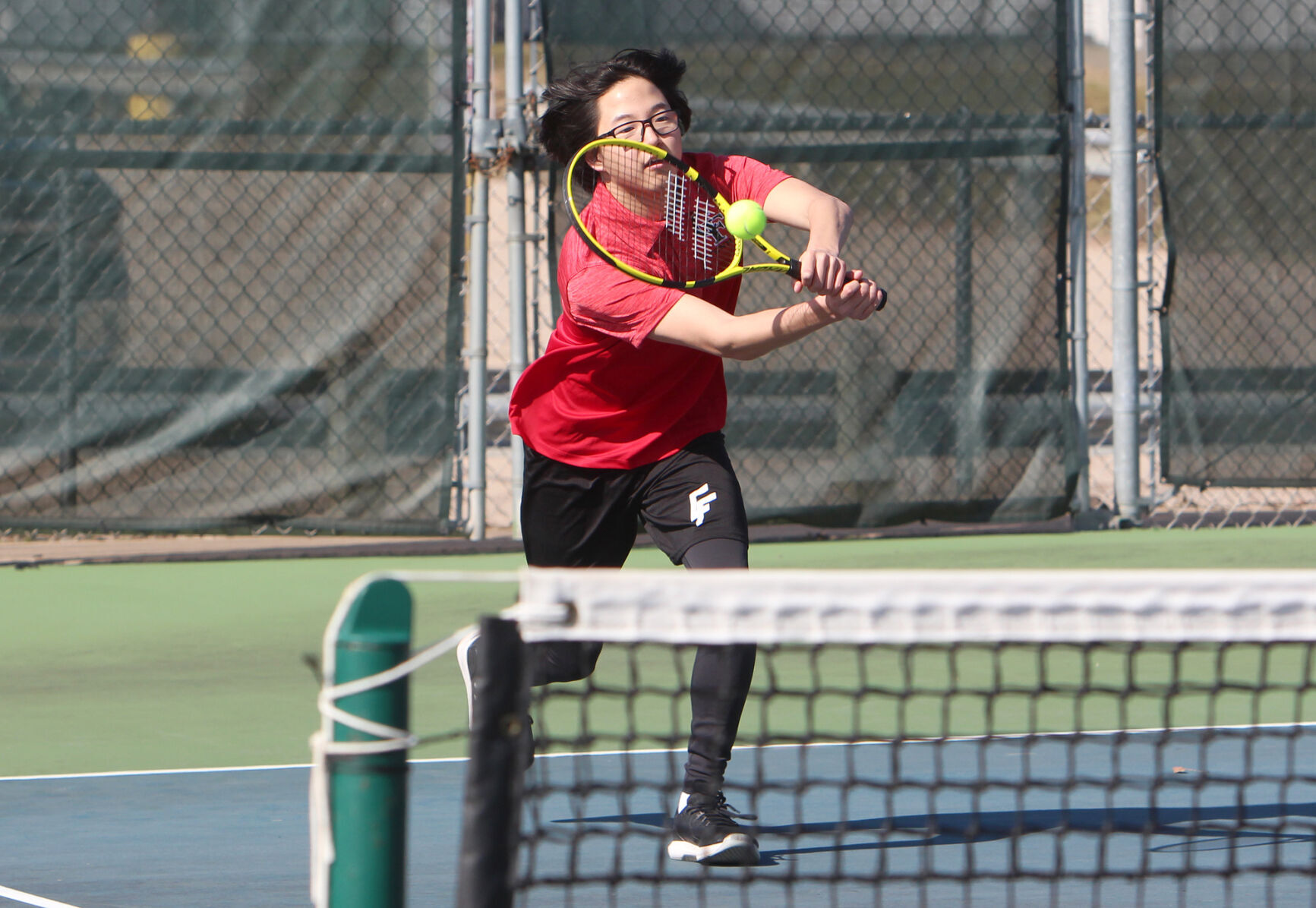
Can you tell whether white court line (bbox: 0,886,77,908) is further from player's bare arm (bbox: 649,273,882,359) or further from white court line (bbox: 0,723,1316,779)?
player's bare arm (bbox: 649,273,882,359)

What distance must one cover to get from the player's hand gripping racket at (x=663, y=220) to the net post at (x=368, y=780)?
1.68m

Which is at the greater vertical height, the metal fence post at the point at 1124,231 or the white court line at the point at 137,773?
the metal fence post at the point at 1124,231

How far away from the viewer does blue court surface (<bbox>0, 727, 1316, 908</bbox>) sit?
2855 mm

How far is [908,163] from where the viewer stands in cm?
709

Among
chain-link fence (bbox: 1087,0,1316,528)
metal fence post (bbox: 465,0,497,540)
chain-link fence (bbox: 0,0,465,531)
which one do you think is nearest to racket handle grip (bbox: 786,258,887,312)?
metal fence post (bbox: 465,0,497,540)

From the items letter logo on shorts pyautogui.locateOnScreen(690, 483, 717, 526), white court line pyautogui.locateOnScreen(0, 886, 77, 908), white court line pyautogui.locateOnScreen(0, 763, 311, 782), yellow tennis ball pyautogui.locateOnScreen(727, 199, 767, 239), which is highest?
yellow tennis ball pyautogui.locateOnScreen(727, 199, 767, 239)

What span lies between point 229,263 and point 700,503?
3742 mm

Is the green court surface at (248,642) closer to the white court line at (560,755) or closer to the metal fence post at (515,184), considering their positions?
the white court line at (560,755)

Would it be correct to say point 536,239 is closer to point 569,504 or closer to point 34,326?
point 34,326

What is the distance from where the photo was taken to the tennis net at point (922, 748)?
2.17 metres

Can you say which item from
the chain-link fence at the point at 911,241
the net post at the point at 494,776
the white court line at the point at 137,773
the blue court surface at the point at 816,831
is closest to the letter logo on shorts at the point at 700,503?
the blue court surface at the point at 816,831

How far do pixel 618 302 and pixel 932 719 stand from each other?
1.70 m

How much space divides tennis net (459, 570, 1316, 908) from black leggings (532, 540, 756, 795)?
87mm

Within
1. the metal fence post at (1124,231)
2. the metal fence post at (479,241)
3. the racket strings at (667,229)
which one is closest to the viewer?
the racket strings at (667,229)
